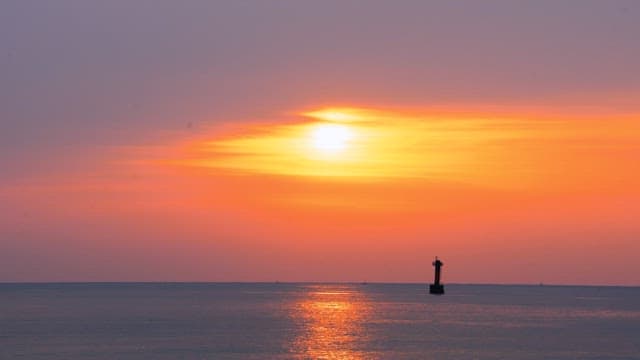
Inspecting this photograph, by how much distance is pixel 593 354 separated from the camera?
96750mm

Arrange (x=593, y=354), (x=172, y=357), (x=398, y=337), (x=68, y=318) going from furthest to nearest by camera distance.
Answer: (x=68, y=318) < (x=398, y=337) < (x=593, y=354) < (x=172, y=357)

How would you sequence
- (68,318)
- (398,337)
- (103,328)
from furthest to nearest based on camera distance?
Result: 1. (68,318)
2. (103,328)
3. (398,337)

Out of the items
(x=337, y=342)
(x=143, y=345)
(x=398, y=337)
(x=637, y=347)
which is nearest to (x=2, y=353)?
(x=143, y=345)

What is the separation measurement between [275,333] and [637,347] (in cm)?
3717

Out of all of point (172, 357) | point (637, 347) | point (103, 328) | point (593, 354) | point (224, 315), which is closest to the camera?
point (172, 357)

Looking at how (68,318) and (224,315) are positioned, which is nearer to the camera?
(68,318)

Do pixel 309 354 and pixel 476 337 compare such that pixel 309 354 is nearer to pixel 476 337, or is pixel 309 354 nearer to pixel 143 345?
pixel 143 345

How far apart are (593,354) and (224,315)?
7915 cm

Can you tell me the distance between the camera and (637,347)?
105 m

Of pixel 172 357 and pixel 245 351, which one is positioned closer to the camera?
pixel 172 357

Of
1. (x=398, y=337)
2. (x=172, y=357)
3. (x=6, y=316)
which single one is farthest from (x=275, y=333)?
(x=6, y=316)

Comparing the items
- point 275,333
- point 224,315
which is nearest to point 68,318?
point 224,315

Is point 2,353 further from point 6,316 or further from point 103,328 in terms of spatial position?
point 6,316

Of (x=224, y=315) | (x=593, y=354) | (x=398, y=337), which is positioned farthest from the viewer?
(x=224, y=315)
